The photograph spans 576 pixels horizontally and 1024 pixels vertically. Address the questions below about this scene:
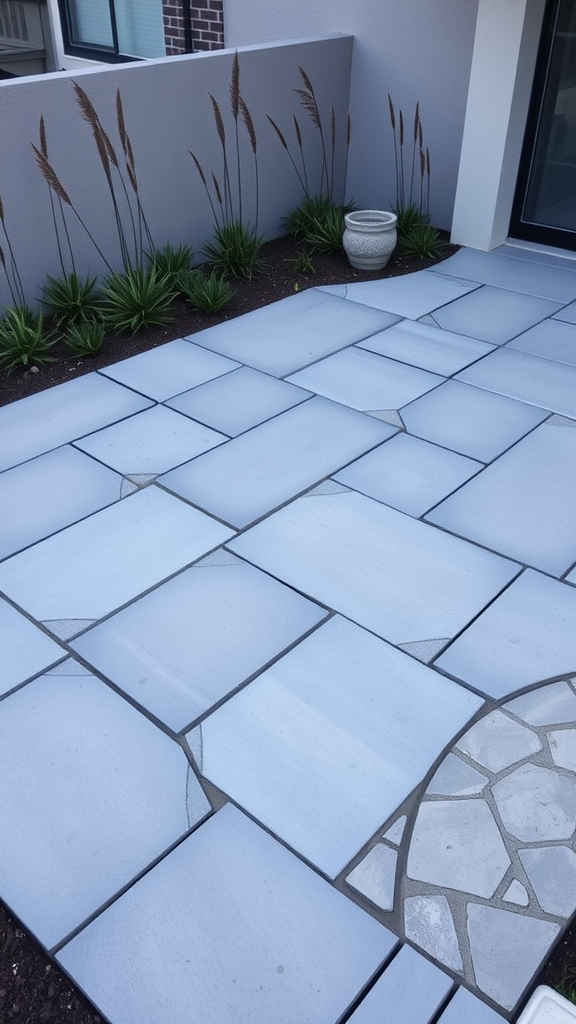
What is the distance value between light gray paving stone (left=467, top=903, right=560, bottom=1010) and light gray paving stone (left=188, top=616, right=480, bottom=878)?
1.00 feet

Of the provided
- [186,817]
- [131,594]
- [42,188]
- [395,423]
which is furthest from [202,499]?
[42,188]

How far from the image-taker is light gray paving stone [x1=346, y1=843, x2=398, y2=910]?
176 cm

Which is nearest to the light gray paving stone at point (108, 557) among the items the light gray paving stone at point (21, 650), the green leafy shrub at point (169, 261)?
the light gray paving stone at point (21, 650)

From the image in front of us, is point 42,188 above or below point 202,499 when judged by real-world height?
above

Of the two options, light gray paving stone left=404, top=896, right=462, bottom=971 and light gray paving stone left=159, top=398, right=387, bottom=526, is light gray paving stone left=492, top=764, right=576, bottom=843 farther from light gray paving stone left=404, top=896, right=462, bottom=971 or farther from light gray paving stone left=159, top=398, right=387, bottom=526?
light gray paving stone left=159, top=398, right=387, bottom=526

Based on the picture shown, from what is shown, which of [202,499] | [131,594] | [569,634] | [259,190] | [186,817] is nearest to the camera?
[186,817]

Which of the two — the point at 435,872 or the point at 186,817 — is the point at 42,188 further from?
the point at 435,872

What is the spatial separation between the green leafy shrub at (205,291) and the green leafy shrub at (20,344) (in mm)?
850

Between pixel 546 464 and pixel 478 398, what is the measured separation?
0.60 m

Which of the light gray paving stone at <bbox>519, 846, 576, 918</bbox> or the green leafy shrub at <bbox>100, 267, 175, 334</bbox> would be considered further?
the green leafy shrub at <bbox>100, 267, 175, 334</bbox>

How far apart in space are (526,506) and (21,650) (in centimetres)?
180

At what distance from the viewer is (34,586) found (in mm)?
2613

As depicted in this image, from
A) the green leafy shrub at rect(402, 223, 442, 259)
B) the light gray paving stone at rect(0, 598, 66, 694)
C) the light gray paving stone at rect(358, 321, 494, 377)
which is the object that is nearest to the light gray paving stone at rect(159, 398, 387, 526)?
the light gray paving stone at rect(358, 321, 494, 377)

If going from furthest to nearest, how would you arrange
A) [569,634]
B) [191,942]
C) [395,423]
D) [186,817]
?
1. [395,423]
2. [569,634]
3. [186,817]
4. [191,942]
